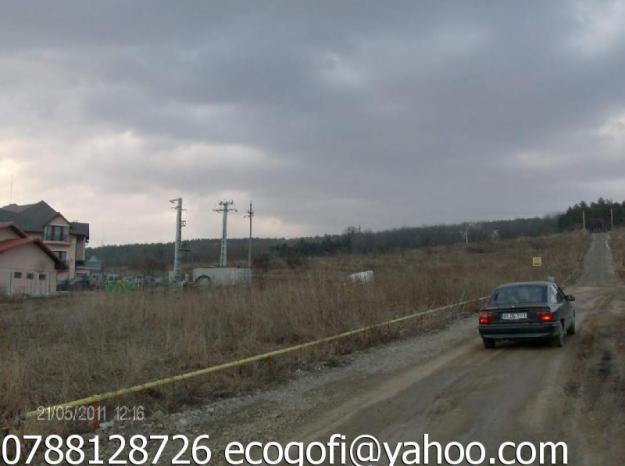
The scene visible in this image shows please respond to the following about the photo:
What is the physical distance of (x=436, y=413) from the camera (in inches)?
295

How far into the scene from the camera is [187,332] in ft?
40.9

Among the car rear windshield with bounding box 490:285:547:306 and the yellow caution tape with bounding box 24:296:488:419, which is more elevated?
the car rear windshield with bounding box 490:285:547:306

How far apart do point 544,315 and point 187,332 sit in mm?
7993

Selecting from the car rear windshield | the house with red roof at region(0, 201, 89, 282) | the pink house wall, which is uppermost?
the house with red roof at region(0, 201, 89, 282)

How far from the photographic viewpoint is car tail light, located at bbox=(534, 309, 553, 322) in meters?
13.1

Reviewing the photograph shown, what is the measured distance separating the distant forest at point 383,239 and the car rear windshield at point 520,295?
7902 centimetres

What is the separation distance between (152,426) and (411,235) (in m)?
140

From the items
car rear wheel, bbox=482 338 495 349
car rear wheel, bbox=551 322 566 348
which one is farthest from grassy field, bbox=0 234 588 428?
car rear wheel, bbox=551 322 566 348

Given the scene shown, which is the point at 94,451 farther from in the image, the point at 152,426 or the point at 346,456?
the point at 346,456

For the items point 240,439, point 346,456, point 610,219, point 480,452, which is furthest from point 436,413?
point 610,219

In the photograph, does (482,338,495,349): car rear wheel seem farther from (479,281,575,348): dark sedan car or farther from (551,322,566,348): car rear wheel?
(551,322,566,348): car rear wheel

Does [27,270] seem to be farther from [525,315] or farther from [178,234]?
[525,315]

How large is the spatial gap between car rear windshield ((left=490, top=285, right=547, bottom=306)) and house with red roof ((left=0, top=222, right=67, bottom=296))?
148 ft

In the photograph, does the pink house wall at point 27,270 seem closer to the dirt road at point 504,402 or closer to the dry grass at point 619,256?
the dirt road at point 504,402
